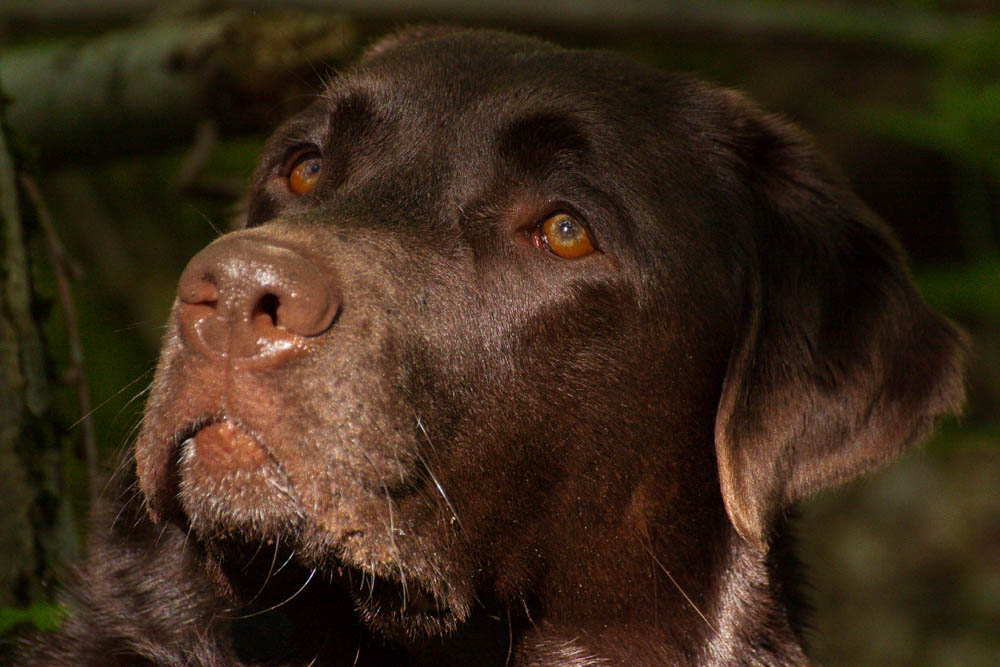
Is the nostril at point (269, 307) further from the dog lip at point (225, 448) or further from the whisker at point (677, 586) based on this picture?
the whisker at point (677, 586)

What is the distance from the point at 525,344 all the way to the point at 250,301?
2.66 feet

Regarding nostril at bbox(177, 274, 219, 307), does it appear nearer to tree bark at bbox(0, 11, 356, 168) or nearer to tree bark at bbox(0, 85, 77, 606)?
tree bark at bbox(0, 85, 77, 606)

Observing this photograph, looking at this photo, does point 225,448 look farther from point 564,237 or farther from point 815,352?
point 815,352

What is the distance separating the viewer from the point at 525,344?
10.2 ft

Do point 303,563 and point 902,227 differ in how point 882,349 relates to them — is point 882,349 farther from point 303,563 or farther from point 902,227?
point 902,227

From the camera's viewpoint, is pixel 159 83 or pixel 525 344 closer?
pixel 525 344

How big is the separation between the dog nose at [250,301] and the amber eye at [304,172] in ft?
3.19

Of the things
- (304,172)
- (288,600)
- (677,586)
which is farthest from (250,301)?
(677,586)

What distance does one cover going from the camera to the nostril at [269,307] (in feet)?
8.40

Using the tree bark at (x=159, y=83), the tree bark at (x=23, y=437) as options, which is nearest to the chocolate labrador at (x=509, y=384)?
the tree bark at (x=23, y=437)

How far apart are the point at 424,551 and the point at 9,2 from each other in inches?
178

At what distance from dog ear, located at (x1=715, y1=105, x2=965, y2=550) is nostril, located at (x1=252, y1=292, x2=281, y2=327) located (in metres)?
1.31

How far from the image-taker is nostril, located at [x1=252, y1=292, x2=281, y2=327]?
101 inches

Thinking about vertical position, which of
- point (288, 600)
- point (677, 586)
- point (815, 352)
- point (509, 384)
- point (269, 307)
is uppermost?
point (269, 307)
